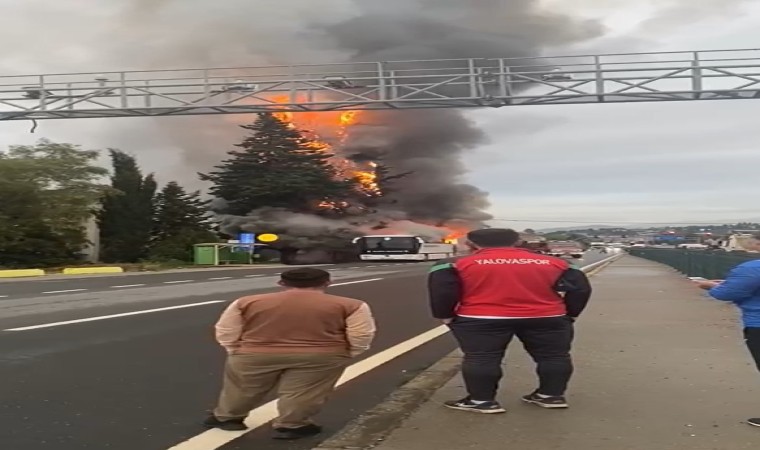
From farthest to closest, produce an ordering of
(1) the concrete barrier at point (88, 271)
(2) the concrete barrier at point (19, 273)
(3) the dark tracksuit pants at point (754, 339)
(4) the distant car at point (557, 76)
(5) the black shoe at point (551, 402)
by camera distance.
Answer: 1. (1) the concrete barrier at point (88, 271)
2. (2) the concrete barrier at point (19, 273)
3. (4) the distant car at point (557, 76)
4. (5) the black shoe at point (551, 402)
5. (3) the dark tracksuit pants at point (754, 339)

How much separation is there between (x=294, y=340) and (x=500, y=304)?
1.47 metres

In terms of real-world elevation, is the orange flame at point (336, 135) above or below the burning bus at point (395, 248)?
above

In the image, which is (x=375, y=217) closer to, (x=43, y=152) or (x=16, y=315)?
(x=43, y=152)

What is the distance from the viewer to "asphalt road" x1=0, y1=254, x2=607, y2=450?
5184 millimetres

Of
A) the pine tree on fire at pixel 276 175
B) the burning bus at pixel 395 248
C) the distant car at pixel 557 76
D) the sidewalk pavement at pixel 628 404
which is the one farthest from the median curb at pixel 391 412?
the pine tree on fire at pixel 276 175

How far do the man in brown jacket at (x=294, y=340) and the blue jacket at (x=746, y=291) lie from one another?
239 cm

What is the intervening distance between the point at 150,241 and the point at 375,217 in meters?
16.2

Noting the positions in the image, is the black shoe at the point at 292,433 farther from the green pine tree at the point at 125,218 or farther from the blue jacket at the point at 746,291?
the green pine tree at the point at 125,218

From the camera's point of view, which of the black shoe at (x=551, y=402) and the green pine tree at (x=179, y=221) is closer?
the black shoe at (x=551, y=402)

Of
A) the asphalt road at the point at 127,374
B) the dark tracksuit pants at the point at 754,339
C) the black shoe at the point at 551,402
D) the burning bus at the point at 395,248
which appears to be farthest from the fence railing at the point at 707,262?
the burning bus at the point at 395,248

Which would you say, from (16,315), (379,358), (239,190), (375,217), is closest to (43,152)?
(239,190)

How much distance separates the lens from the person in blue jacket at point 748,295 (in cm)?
504

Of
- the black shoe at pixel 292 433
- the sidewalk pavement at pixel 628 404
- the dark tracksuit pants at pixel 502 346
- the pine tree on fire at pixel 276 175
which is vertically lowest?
the sidewalk pavement at pixel 628 404

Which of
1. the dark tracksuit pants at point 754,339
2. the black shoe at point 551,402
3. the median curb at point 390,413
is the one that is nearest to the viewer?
the median curb at point 390,413
